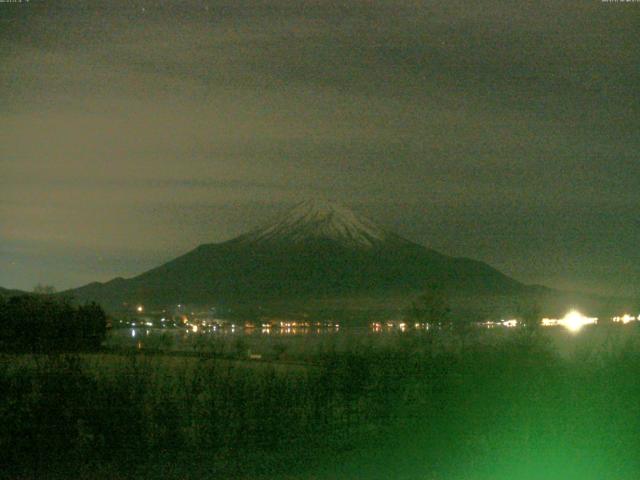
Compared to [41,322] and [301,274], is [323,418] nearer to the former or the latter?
[41,322]

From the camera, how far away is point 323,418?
622 inches

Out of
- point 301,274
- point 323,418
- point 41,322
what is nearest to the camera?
point 323,418

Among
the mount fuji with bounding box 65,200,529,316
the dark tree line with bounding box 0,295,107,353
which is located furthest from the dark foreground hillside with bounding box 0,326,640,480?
Answer: the mount fuji with bounding box 65,200,529,316

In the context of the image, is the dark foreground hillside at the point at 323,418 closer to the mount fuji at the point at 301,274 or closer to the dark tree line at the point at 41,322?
the dark tree line at the point at 41,322

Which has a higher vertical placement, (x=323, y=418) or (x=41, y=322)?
(x=41, y=322)

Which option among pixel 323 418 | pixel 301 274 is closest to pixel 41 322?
pixel 323 418

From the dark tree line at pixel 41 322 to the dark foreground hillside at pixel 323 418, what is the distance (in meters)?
4.85

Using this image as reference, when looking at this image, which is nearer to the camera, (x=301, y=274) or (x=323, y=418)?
(x=323, y=418)

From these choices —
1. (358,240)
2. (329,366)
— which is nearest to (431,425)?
(329,366)

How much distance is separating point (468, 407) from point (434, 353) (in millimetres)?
2665

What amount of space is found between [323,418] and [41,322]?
12.0 metres

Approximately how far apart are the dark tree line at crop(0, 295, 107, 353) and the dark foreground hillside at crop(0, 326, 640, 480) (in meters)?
4.85

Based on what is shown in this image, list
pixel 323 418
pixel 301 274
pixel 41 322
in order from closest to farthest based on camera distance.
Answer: pixel 323 418
pixel 41 322
pixel 301 274

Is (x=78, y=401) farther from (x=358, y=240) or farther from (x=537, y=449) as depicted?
(x=358, y=240)
